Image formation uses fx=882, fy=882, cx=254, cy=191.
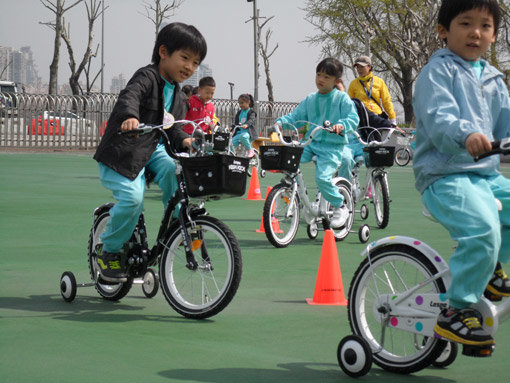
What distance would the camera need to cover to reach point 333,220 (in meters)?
9.56

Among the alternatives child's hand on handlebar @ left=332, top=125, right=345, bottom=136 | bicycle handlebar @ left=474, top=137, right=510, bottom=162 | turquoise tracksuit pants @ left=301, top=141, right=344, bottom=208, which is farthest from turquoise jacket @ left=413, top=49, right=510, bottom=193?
turquoise tracksuit pants @ left=301, top=141, right=344, bottom=208

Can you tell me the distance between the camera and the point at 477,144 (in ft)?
11.6

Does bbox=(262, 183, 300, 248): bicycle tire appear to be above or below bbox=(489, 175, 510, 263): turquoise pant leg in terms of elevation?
below

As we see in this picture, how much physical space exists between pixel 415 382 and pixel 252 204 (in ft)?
31.9

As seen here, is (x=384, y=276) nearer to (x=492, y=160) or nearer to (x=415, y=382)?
(x=415, y=382)

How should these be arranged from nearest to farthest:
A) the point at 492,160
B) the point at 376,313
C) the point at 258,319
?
the point at 492,160 < the point at 376,313 < the point at 258,319

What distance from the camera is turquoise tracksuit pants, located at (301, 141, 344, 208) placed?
9.29 m

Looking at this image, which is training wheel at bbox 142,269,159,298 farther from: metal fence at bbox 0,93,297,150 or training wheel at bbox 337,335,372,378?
metal fence at bbox 0,93,297,150

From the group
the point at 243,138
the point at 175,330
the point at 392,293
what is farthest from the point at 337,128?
the point at 243,138

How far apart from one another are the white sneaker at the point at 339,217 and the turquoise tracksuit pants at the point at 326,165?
110mm

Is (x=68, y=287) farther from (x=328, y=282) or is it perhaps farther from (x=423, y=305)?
(x=423, y=305)

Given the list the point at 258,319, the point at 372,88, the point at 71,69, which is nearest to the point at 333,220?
the point at 372,88

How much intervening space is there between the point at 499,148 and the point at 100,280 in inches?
135

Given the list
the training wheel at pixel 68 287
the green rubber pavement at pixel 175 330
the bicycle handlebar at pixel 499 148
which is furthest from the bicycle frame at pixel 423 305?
the training wheel at pixel 68 287
